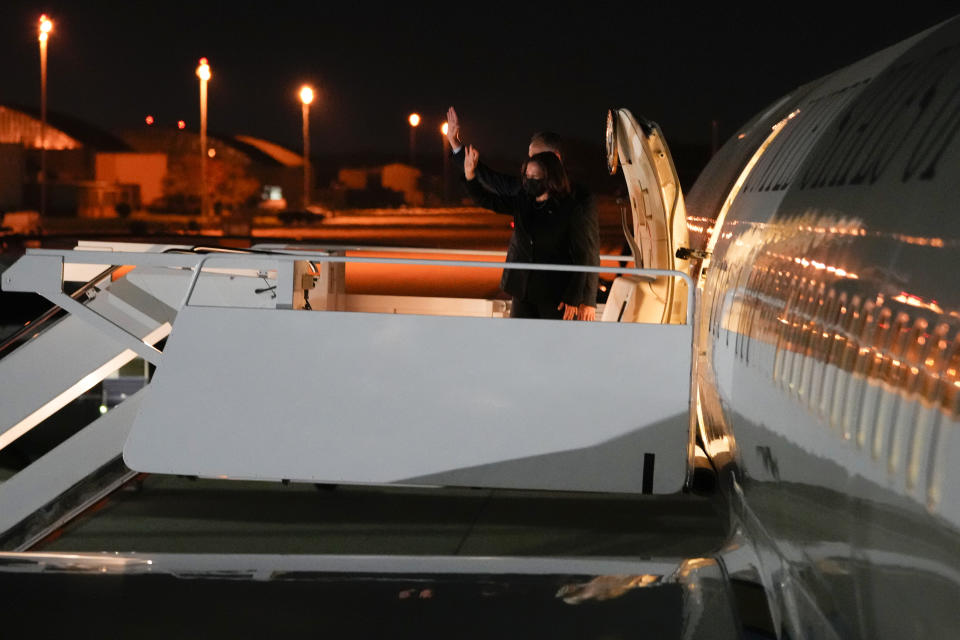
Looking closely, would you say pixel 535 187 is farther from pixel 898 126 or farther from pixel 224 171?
pixel 224 171

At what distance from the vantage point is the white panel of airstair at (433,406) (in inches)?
193

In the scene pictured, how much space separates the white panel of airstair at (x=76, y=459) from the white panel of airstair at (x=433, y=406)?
2.13 metres

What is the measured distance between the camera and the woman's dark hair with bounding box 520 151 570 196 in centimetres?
625

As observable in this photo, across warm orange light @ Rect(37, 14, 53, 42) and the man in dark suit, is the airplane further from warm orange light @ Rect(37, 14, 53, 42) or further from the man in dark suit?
warm orange light @ Rect(37, 14, 53, 42)

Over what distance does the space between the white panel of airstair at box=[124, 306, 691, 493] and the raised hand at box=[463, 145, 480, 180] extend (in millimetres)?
1813

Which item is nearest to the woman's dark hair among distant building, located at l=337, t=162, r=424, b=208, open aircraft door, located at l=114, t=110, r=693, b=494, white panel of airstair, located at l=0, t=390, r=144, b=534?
open aircraft door, located at l=114, t=110, r=693, b=494

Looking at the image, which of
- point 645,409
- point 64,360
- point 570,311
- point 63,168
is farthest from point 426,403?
point 63,168

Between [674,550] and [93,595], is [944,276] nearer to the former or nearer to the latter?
[93,595]

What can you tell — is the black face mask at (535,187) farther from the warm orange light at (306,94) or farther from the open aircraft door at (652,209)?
the warm orange light at (306,94)

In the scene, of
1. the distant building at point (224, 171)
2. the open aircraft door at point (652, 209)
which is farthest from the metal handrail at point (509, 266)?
the distant building at point (224, 171)

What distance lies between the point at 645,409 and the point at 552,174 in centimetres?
167

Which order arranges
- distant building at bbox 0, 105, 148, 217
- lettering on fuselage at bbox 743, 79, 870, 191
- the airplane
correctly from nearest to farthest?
the airplane
lettering on fuselage at bbox 743, 79, 870, 191
distant building at bbox 0, 105, 148, 217

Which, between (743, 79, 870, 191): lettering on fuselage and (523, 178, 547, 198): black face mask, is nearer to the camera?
(743, 79, 870, 191): lettering on fuselage

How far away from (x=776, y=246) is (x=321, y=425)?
1.75 m
